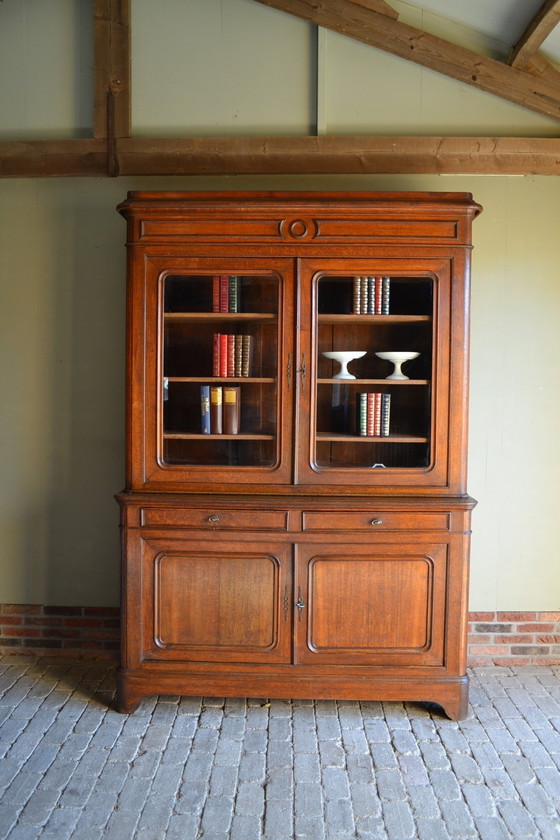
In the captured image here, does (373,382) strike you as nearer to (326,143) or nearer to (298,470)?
(298,470)

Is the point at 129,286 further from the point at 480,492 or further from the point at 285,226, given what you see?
the point at 480,492

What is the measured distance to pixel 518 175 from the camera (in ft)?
12.0

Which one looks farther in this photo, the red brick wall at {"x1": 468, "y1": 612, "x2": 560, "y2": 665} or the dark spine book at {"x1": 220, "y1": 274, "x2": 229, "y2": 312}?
the red brick wall at {"x1": 468, "y1": 612, "x2": 560, "y2": 665}

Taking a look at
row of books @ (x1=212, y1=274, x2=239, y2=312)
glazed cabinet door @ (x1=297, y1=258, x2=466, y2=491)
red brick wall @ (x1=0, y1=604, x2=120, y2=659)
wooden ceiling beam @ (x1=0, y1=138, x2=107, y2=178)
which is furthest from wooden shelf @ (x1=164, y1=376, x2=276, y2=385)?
red brick wall @ (x1=0, y1=604, x2=120, y2=659)

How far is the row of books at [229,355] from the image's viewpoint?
3.29 metres

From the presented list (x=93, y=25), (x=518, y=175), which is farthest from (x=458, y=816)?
(x=93, y=25)

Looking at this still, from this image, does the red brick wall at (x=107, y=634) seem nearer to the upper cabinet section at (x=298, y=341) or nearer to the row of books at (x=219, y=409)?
the upper cabinet section at (x=298, y=341)

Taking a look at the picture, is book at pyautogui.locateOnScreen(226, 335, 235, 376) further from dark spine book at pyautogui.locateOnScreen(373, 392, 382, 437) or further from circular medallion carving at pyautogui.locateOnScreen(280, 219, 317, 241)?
dark spine book at pyautogui.locateOnScreen(373, 392, 382, 437)

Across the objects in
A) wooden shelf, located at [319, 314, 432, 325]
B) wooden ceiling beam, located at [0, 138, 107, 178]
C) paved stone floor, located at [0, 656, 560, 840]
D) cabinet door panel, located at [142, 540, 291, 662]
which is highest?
wooden ceiling beam, located at [0, 138, 107, 178]

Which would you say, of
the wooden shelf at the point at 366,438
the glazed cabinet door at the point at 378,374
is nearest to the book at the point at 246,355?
the glazed cabinet door at the point at 378,374

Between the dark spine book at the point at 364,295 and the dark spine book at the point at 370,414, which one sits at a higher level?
the dark spine book at the point at 364,295

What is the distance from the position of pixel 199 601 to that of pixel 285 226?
1.71 m

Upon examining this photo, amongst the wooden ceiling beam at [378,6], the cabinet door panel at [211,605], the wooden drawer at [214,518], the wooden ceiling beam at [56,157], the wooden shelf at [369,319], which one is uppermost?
the wooden ceiling beam at [378,6]

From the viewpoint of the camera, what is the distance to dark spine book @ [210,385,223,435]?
10.8 feet
